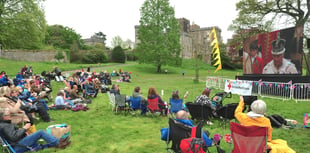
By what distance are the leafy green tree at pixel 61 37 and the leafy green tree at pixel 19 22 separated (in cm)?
3029

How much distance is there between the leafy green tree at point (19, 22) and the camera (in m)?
23.6

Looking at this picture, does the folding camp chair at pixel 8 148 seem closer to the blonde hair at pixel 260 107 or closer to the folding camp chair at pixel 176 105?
the folding camp chair at pixel 176 105

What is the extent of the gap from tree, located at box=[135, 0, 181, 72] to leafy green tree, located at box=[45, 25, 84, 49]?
26.4 metres

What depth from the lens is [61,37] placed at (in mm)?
57875

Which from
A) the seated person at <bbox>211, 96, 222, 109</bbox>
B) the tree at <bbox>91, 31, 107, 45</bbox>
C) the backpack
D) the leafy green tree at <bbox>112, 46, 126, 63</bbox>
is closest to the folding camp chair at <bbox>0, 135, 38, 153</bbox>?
the backpack

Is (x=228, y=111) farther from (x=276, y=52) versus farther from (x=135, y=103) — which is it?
(x=276, y=52)

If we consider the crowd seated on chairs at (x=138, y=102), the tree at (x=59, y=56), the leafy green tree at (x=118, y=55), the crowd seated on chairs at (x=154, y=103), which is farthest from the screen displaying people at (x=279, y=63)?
the tree at (x=59, y=56)

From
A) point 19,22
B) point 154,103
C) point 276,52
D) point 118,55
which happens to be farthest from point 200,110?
point 118,55

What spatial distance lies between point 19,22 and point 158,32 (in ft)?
67.4

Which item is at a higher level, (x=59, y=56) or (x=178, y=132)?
(x=59, y=56)

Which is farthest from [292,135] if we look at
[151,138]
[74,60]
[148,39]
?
[74,60]

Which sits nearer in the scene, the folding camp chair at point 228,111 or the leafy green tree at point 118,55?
the folding camp chair at point 228,111

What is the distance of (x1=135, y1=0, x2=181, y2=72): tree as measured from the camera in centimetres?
3591

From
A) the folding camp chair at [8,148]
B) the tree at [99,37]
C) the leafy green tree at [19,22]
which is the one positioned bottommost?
the folding camp chair at [8,148]
